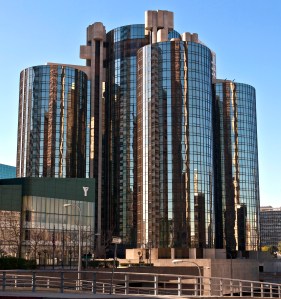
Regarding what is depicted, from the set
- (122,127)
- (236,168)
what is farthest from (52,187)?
(236,168)

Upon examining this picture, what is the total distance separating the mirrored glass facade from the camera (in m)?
151

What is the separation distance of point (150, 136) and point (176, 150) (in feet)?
26.6

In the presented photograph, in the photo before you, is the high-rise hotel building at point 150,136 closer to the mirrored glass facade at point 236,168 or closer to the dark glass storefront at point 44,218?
the mirrored glass facade at point 236,168

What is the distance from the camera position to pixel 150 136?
133625mm

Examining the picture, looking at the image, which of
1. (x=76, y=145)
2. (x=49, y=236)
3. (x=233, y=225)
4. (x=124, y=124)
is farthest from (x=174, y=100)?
(x=49, y=236)

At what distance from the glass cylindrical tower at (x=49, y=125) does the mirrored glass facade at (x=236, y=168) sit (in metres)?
40.5

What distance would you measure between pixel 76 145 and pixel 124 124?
14392 mm

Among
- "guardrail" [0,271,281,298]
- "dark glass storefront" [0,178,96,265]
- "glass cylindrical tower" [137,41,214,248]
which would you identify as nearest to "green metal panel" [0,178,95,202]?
"dark glass storefront" [0,178,96,265]

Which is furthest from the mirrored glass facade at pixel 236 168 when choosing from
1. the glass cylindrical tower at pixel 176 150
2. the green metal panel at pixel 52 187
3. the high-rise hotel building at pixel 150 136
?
the green metal panel at pixel 52 187

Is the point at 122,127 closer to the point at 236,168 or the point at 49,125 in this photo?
the point at 49,125

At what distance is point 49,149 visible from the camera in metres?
144

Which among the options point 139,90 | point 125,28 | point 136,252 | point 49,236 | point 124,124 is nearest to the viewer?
point 49,236

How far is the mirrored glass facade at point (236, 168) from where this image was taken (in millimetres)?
151375

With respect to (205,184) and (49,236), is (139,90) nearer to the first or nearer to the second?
(205,184)
